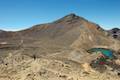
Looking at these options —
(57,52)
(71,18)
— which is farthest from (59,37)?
(57,52)

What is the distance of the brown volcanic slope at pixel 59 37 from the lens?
49406mm

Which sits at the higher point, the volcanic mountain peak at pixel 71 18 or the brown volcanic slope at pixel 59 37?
the volcanic mountain peak at pixel 71 18

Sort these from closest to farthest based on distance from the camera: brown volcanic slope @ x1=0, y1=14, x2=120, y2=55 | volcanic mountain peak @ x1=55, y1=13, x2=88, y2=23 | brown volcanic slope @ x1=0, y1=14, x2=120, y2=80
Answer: brown volcanic slope @ x1=0, y1=14, x2=120, y2=80
brown volcanic slope @ x1=0, y1=14, x2=120, y2=55
volcanic mountain peak @ x1=55, y1=13, x2=88, y2=23

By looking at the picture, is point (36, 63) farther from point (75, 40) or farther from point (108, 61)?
point (75, 40)

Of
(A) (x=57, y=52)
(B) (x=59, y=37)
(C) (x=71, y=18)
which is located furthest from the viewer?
(C) (x=71, y=18)

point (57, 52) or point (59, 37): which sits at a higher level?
point (59, 37)

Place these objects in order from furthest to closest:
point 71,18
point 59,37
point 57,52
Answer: point 71,18, point 59,37, point 57,52

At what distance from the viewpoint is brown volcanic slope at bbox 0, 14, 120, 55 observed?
49406 mm

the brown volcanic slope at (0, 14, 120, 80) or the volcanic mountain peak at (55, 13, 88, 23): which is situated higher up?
the volcanic mountain peak at (55, 13, 88, 23)

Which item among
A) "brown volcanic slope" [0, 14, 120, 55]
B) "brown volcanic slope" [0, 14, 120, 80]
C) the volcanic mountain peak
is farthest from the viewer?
the volcanic mountain peak

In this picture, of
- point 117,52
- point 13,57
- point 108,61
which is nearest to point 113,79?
point 108,61

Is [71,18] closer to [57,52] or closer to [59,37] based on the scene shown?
[59,37]

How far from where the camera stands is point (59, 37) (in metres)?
57.5

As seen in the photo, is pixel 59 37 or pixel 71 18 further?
pixel 71 18
